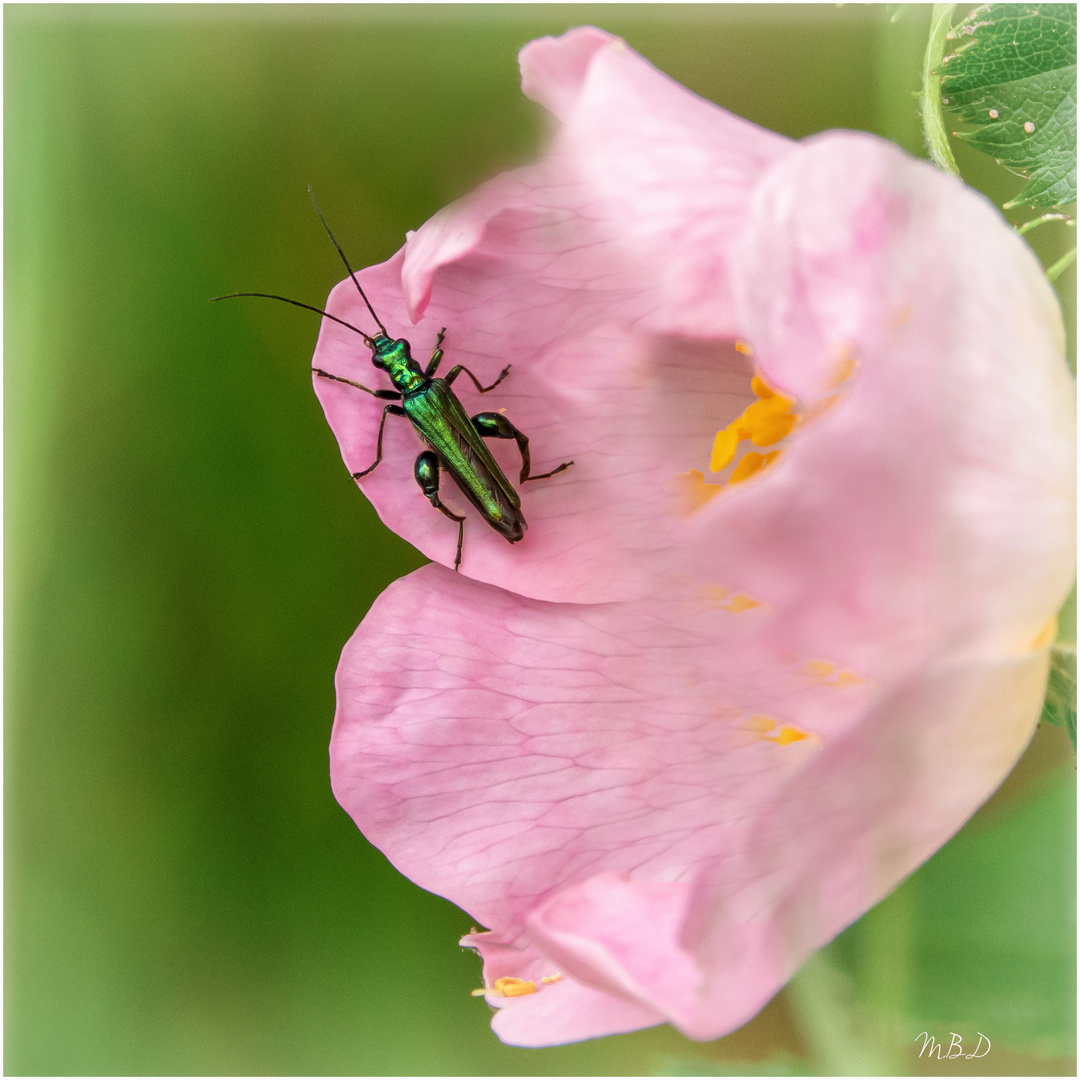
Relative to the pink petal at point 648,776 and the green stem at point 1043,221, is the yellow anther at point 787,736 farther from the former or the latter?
the green stem at point 1043,221

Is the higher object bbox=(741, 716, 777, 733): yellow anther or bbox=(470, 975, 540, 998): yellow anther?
bbox=(741, 716, 777, 733): yellow anther

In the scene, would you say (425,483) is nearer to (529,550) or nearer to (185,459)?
(529,550)

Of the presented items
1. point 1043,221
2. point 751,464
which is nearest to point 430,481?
point 751,464

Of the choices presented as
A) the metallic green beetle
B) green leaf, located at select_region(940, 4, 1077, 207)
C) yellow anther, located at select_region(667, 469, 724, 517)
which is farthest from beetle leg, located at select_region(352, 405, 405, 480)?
green leaf, located at select_region(940, 4, 1077, 207)

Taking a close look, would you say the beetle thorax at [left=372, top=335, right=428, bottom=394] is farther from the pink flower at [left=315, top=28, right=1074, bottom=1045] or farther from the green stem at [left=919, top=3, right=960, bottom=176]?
the green stem at [left=919, top=3, right=960, bottom=176]

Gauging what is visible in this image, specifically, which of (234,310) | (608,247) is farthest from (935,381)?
(234,310)

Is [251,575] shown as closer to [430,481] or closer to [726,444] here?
[430,481]

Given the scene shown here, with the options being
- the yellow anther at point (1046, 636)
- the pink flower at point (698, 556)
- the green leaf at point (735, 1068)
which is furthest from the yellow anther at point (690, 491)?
the green leaf at point (735, 1068)
